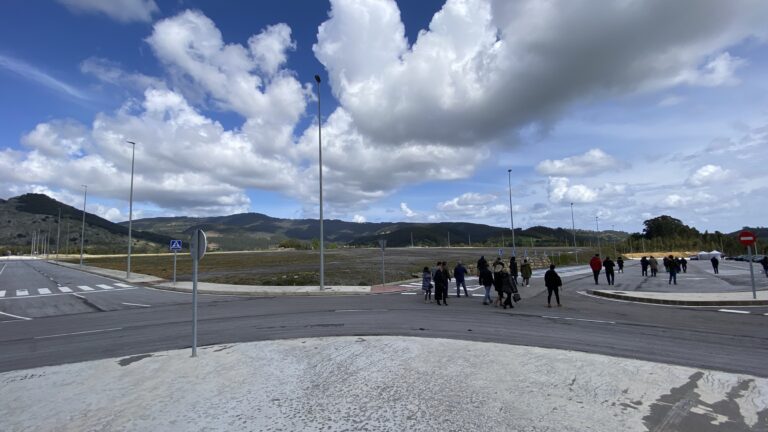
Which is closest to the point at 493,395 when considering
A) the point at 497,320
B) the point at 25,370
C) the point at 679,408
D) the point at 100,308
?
the point at 679,408

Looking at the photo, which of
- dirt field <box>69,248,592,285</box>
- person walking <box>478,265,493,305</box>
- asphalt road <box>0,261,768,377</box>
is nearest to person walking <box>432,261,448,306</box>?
asphalt road <box>0,261,768,377</box>

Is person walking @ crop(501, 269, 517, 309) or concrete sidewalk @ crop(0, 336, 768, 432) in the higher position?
person walking @ crop(501, 269, 517, 309)

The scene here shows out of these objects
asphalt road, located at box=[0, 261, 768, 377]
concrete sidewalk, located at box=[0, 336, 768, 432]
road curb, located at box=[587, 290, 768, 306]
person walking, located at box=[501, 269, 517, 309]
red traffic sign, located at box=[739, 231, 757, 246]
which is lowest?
road curb, located at box=[587, 290, 768, 306]

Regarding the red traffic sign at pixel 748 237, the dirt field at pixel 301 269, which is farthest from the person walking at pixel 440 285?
the red traffic sign at pixel 748 237

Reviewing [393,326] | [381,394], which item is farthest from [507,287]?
[381,394]

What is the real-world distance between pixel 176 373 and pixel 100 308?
1346 centimetres

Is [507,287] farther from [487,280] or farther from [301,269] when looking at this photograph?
[301,269]

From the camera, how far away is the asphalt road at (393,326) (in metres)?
8.61

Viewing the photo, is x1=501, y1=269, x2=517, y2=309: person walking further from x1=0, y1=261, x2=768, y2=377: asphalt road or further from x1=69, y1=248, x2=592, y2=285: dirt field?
x1=69, y1=248, x2=592, y2=285: dirt field

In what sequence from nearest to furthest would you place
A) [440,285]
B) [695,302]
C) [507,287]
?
1. [507,287]
2. [695,302]
3. [440,285]

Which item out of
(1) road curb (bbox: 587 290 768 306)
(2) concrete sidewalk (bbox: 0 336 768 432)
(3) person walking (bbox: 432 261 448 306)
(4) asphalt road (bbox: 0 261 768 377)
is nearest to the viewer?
(2) concrete sidewalk (bbox: 0 336 768 432)

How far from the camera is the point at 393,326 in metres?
11.2

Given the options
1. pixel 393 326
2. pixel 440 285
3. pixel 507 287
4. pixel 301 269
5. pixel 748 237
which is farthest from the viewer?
pixel 301 269

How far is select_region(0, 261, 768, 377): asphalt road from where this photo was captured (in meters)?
8.61
